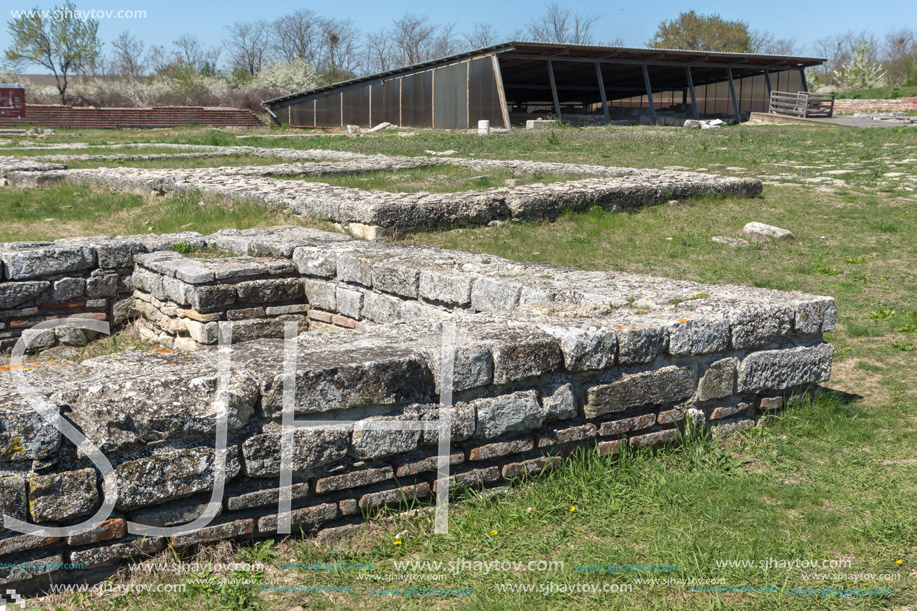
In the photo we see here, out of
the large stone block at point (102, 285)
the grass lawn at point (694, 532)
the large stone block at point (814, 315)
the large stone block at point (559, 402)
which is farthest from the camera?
the large stone block at point (102, 285)

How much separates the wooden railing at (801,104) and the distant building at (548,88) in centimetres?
75

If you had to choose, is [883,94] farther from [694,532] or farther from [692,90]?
[694,532]

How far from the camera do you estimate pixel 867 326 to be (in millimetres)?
6062

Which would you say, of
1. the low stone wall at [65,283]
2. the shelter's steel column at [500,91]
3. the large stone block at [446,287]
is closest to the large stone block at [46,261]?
the low stone wall at [65,283]

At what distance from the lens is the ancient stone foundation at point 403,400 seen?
269cm

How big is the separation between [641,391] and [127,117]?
36.3 meters

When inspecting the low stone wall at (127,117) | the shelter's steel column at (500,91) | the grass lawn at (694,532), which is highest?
the low stone wall at (127,117)

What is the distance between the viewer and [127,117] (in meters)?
34.9

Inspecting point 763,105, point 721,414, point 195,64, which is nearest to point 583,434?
point 721,414

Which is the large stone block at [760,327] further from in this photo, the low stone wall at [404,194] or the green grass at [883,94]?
the green grass at [883,94]

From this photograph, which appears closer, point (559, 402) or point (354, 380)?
point (354, 380)

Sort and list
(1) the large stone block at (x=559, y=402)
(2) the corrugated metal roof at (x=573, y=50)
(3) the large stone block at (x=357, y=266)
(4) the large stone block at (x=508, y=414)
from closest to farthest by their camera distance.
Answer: (4) the large stone block at (x=508, y=414) < (1) the large stone block at (x=559, y=402) < (3) the large stone block at (x=357, y=266) < (2) the corrugated metal roof at (x=573, y=50)

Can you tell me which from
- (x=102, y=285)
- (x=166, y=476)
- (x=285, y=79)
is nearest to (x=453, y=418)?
(x=166, y=476)

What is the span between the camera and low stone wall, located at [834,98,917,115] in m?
35.4
